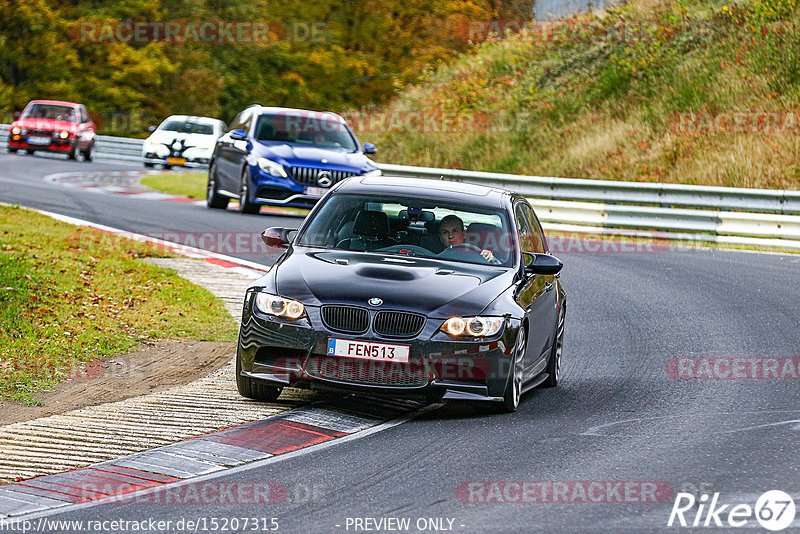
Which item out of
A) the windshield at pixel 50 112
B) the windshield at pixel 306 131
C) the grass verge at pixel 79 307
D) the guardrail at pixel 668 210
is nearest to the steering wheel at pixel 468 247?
the grass verge at pixel 79 307

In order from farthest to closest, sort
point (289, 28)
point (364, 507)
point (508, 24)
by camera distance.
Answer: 1. point (289, 28)
2. point (508, 24)
3. point (364, 507)

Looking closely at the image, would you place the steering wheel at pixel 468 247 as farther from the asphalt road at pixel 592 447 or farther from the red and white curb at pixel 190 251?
the red and white curb at pixel 190 251

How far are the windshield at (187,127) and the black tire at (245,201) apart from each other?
53.8 ft

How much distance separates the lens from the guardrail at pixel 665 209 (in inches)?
880

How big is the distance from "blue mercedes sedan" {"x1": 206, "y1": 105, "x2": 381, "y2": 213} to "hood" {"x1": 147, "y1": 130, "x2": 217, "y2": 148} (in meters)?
13.9

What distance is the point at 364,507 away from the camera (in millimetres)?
6473

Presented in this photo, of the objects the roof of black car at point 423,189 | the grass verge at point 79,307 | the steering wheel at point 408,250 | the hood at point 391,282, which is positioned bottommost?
the grass verge at point 79,307

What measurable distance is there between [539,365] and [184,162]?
29.2 metres

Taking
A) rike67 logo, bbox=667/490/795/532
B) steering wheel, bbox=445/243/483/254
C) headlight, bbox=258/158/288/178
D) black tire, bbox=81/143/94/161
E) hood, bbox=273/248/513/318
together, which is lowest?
black tire, bbox=81/143/94/161

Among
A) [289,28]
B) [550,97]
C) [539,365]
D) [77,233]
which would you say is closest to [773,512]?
[539,365]

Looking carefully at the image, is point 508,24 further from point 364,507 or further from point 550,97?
point 364,507

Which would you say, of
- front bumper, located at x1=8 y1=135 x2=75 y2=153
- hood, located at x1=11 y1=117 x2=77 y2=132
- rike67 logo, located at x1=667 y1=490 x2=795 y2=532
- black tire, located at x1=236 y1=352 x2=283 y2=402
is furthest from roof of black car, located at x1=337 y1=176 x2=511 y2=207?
hood, located at x1=11 y1=117 x2=77 y2=132

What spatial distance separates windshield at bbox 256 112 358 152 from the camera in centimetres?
2334

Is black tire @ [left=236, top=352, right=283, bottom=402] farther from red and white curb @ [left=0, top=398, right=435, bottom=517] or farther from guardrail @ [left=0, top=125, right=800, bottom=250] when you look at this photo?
guardrail @ [left=0, top=125, right=800, bottom=250]
